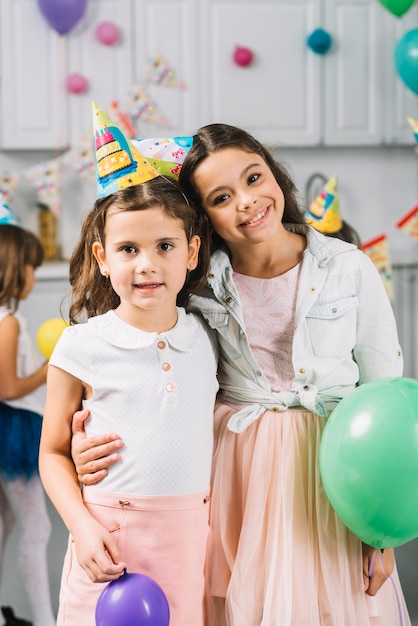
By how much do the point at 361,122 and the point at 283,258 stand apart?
2950 mm

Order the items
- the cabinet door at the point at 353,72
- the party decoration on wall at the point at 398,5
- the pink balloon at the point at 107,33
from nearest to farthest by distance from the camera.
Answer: the party decoration on wall at the point at 398,5
the pink balloon at the point at 107,33
the cabinet door at the point at 353,72

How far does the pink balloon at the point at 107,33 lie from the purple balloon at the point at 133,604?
10.3 ft

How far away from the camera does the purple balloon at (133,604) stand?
108cm

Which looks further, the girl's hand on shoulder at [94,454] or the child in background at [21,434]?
the child in background at [21,434]

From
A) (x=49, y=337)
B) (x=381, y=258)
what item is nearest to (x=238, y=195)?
(x=49, y=337)

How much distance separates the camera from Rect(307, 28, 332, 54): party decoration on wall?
3.89 metres

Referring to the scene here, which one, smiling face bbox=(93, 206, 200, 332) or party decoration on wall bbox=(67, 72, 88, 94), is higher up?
party decoration on wall bbox=(67, 72, 88, 94)

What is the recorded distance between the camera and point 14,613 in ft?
8.02

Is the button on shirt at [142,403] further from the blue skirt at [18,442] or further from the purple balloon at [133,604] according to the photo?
the blue skirt at [18,442]

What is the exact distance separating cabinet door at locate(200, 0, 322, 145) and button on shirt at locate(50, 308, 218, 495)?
9.20ft

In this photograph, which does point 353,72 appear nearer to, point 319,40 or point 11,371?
Answer: point 319,40

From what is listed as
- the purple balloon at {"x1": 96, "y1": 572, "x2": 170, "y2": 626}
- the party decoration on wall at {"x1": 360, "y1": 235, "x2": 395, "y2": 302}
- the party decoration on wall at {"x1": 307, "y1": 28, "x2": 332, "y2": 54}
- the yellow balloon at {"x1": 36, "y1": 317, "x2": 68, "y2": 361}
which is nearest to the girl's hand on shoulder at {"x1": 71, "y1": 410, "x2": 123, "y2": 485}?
the purple balloon at {"x1": 96, "y1": 572, "x2": 170, "y2": 626}

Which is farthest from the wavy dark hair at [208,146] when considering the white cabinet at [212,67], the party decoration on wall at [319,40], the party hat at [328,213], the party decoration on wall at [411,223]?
the party decoration on wall at [319,40]

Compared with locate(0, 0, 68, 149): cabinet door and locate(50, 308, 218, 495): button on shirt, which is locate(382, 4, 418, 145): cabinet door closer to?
locate(0, 0, 68, 149): cabinet door
